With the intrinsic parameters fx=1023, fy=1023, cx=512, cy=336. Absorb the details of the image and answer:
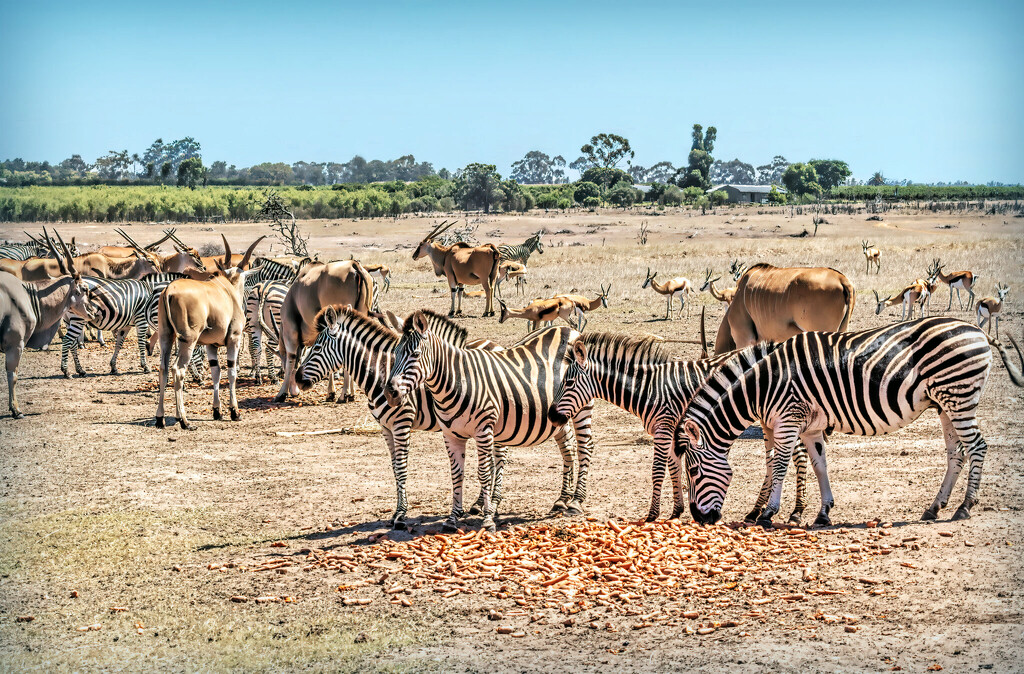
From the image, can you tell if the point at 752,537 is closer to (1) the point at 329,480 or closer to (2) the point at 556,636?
(2) the point at 556,636

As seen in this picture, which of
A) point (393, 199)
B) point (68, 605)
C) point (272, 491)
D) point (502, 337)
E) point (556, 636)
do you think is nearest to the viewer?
point (556, 636)

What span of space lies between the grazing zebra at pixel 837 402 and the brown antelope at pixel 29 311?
35.1ft

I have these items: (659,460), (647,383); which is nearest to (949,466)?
(659,460)

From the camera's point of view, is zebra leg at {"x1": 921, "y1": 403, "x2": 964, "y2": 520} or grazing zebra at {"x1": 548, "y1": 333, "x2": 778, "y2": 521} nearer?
zebra leg at {"x1": 921, "y1": 403, "x2": 964, "y2": 520}

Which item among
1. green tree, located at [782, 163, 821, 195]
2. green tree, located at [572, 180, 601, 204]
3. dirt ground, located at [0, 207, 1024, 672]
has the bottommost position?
dirt ground, located at [0, 207, 1024, 672]


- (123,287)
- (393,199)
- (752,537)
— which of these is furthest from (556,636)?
(393,199)

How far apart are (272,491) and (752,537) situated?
221 inches

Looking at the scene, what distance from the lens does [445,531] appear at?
9789 mm

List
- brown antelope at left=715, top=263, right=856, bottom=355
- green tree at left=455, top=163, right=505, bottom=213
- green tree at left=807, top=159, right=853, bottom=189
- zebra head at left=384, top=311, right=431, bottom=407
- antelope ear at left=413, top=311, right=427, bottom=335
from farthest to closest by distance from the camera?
green tree at left=807, top=159, right=853, bottom=189
green tree at left=455, top=163, right=505, bottom=213
brown antelope at left=715, top=263, right=856, bottom=355
antelope ear at left=413, top=311, right=427, bottom=335
zebra head at left=384, top=311, right=431, bottom=407

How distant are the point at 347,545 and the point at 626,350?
340 centimetres

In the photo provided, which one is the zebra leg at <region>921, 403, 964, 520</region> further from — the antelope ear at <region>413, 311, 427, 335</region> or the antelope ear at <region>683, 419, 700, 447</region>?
the antelope ear at <region>413, 311, 427, 335</region>

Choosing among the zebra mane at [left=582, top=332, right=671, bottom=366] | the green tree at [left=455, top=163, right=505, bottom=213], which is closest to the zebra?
the zebra mane at [left=582, top=332, right=671, bottom=366]

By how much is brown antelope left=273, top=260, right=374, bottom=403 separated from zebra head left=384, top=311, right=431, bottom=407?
8.36 m

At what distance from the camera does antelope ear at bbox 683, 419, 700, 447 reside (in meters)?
9.74
